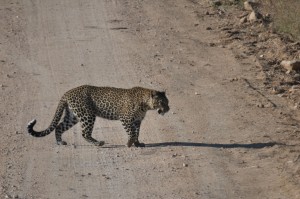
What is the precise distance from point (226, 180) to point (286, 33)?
8387mm

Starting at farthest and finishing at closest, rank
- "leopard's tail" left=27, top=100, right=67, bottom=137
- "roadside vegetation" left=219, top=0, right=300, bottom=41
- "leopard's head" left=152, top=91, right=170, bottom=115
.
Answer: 1. "roadside vegetation" left=219, top=0, right=300, bottom=41
2. "leopard's tail" left=27, top=100, right=67, bottom=137
3. "leopard's head" left=152, top=91, right=170, bottom=115

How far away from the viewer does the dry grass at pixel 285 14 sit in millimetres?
20453

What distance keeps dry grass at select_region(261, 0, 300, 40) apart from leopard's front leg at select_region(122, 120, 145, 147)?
278 inches

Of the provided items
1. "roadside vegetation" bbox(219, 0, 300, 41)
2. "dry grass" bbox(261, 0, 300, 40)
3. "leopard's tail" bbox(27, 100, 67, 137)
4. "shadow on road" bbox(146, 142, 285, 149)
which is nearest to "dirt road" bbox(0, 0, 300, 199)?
"shadow on road" bbox(146, 142, 285, 149)

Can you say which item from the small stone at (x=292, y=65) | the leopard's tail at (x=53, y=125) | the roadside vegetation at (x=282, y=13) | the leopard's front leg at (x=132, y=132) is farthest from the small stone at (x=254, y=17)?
the leopard's tail at (x=53, y=125)

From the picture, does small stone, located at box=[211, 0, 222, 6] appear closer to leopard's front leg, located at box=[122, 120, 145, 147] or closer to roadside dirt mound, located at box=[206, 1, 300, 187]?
roadside dirt mound, located at box=[206, 1, 300, 187]

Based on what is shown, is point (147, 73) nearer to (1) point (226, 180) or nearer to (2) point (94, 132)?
(2) point (94, 132)

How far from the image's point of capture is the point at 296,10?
21.8 metres

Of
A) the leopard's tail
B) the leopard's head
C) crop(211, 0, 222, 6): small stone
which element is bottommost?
crop(211, 0, 222, 6): small stone

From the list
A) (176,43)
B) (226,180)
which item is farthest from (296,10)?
(226,180)

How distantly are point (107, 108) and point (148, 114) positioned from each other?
1.77 m

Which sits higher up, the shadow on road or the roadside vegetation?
the shadow on road

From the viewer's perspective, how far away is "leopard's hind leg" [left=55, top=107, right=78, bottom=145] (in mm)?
14266

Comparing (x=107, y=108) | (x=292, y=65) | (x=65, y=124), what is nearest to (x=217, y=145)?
(x=107, y=108)
